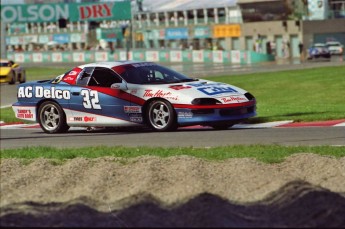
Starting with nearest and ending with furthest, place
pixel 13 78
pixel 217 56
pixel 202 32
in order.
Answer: pixel 13 78
pixel 217 56
pixel 202 32

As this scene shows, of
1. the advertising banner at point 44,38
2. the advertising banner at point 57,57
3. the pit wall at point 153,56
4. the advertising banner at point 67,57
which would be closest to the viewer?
the pit wall at point 153,56

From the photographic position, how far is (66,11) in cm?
7594

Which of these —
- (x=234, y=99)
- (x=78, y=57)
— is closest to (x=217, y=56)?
(x=78, y=57)

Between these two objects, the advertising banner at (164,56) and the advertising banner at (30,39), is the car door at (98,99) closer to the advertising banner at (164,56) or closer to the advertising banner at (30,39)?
the advertising banner at (164,56)

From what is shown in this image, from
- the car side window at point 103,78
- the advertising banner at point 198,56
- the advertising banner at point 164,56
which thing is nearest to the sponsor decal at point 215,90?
the car side window at point 103,78

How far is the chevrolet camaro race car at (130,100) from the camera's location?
17.4 metres

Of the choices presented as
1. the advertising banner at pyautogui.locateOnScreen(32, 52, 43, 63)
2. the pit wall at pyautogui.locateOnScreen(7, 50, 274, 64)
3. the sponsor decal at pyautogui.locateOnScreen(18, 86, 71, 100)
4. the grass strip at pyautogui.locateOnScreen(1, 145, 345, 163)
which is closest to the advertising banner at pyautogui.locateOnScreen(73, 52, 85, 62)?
the pit wall at pyautogui.locateOnScreen(7, 50, 274, 64)

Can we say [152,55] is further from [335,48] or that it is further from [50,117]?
[50,117]

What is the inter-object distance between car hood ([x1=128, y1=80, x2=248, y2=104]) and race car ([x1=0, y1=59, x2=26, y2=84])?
29.8m

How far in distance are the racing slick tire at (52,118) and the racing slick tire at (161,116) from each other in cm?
208

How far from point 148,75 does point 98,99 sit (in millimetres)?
1014

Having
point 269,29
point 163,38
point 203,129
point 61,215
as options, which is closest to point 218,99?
point 203,129

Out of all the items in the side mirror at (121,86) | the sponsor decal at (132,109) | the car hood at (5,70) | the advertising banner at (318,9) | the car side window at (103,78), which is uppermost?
the advertising banner at (318,9)

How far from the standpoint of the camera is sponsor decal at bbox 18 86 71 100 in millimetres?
18812
